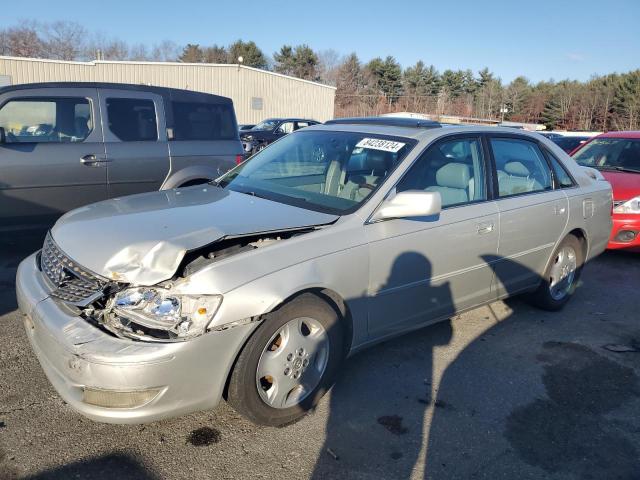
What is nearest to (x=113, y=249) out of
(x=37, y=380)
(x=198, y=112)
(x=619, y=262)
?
(x=37, y=380)

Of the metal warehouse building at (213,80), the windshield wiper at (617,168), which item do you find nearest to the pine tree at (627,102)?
the metal warehouse building at (213,80)

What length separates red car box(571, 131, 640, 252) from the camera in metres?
6.46

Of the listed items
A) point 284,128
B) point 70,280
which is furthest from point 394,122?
point 284,128

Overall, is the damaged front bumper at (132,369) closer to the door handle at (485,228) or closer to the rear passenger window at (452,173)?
the rear passenger window at (452,173)

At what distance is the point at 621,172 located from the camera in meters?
7.27

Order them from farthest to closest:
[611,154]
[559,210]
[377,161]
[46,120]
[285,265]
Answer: [611,154] < [46,120] < [559,210] < [377,161] < [285,265]

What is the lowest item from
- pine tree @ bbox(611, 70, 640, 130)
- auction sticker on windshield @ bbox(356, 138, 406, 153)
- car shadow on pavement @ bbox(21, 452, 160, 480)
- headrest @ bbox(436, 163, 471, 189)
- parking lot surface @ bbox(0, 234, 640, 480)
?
car shadow on pavement @ bbox(21, 452, 160, 480)

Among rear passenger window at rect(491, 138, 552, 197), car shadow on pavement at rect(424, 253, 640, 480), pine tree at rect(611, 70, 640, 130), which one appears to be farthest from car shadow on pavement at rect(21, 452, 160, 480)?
pine tree at rect(611, 70, 640, 130)

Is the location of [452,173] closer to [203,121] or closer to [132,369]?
[132,369]

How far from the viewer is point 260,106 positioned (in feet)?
115

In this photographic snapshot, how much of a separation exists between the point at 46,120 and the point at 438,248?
4.53m

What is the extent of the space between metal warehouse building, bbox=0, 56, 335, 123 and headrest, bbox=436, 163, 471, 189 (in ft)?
87.2

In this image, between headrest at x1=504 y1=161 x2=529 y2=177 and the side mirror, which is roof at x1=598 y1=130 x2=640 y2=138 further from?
the side mirror

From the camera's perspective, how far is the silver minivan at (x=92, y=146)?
5316 millimetres
